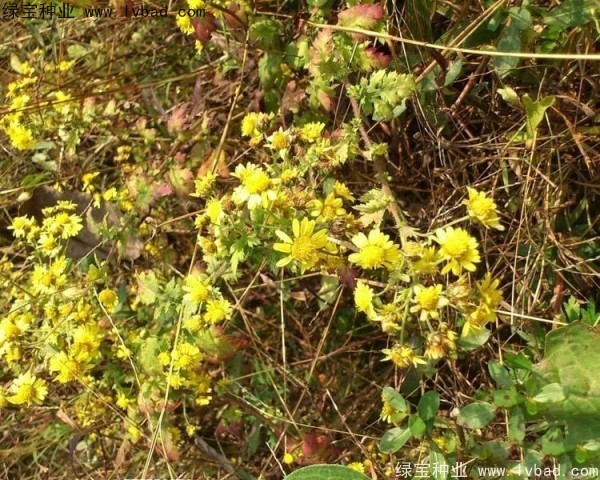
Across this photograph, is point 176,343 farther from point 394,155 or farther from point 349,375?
point 394,155

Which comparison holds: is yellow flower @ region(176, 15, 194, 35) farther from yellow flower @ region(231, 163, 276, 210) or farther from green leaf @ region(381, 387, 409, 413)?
green leaf @ region(381, 387, 409, 413)

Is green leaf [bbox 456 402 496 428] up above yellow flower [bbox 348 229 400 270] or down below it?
below

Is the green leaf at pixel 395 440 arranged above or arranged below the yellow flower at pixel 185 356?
below

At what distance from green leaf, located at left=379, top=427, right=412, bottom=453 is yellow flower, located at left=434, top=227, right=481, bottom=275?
0.41 meters

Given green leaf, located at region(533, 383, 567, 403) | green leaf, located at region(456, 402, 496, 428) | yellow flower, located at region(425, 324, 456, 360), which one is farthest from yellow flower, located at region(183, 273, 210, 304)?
green leaf, located at region(533, 383, 567, 403)

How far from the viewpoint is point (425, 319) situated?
3.98ft

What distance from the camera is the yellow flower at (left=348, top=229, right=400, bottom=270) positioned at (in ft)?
4.20

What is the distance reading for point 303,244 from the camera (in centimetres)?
129

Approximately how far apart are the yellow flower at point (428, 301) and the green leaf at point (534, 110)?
62 cm

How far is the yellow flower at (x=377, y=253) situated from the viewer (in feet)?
4.20

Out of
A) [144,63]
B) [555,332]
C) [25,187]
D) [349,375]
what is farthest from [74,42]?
[555,332]

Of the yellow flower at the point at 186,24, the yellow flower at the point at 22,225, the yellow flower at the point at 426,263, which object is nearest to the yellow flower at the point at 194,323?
the yellow flower at the point at 426,263

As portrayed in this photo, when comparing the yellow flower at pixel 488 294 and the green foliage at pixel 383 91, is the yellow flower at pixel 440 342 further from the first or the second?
the green foliage at pixel 383 91

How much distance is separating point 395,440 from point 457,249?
1.56 feet
